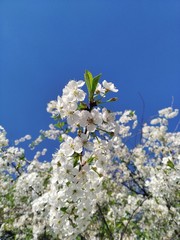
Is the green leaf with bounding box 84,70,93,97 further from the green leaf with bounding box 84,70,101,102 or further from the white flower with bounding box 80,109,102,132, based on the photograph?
the white flower with bounding box 80,109,102,132

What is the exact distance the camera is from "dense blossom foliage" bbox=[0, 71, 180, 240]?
6.90 feet

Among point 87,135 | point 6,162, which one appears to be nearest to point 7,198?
point 6,162

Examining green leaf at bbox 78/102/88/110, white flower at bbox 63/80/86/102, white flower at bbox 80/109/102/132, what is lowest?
white flower at bbox 80/109/102/132

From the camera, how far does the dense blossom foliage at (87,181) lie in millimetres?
2104

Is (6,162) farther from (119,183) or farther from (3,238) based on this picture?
(119,183)

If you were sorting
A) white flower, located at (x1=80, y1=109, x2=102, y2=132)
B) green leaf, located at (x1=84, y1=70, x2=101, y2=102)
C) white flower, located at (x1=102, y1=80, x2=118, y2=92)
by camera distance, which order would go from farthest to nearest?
white flower, located at (x1=102, y1=80, x2=118, y2=92), green leaf, located at (x1=84, y1=70, x2=101, y2=102), white flower, located at (x1=80, y1=109, x2=102, y2=132)

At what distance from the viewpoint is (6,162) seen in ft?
17.2

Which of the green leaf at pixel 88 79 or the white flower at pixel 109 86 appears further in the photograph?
the white flower at pixel 109 86

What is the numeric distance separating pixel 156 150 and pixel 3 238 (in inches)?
204

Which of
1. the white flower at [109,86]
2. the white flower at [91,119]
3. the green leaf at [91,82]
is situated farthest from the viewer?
the white flower at [109,86]

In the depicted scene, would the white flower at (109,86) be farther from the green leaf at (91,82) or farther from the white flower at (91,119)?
the white flower at (91,119)

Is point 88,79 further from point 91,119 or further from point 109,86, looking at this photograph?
point 91,119

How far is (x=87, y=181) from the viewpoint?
7.98 ft

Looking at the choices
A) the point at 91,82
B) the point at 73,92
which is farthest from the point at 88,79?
the point at 73,92
